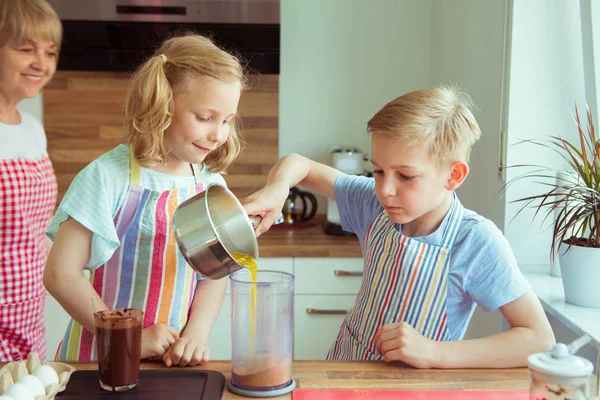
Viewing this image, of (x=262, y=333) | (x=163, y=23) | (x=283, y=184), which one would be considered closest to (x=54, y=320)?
(x=163, y=23)

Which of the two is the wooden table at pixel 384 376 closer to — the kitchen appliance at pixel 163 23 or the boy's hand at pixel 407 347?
the boy's hand at pixel 407 347

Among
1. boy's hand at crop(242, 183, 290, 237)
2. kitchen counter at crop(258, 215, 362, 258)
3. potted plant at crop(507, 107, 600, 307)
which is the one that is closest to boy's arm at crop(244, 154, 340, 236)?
boy's hand at crop(242, 183, 290, 237)

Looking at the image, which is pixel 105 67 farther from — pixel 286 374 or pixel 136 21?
pixel 286 374

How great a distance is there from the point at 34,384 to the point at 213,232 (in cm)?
32

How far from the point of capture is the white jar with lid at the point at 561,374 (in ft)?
2.74

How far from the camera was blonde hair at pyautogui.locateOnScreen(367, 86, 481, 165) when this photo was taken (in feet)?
4.09

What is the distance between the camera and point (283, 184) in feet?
4.71

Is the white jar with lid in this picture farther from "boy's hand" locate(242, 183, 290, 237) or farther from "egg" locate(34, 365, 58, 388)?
"egg" locate(34, 365, 58, 388)

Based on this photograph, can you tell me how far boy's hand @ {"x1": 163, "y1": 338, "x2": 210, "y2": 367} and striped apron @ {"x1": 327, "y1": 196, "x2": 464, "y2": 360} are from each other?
332 mm

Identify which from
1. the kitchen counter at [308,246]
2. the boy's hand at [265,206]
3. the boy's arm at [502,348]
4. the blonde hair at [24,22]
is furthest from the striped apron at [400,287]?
the kitchen counter at [308,246]

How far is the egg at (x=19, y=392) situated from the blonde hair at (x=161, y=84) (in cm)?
52

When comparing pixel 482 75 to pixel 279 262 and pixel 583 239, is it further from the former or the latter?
pixel 279 262

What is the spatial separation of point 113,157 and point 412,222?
60cm

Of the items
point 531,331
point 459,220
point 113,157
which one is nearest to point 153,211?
point 113,157
